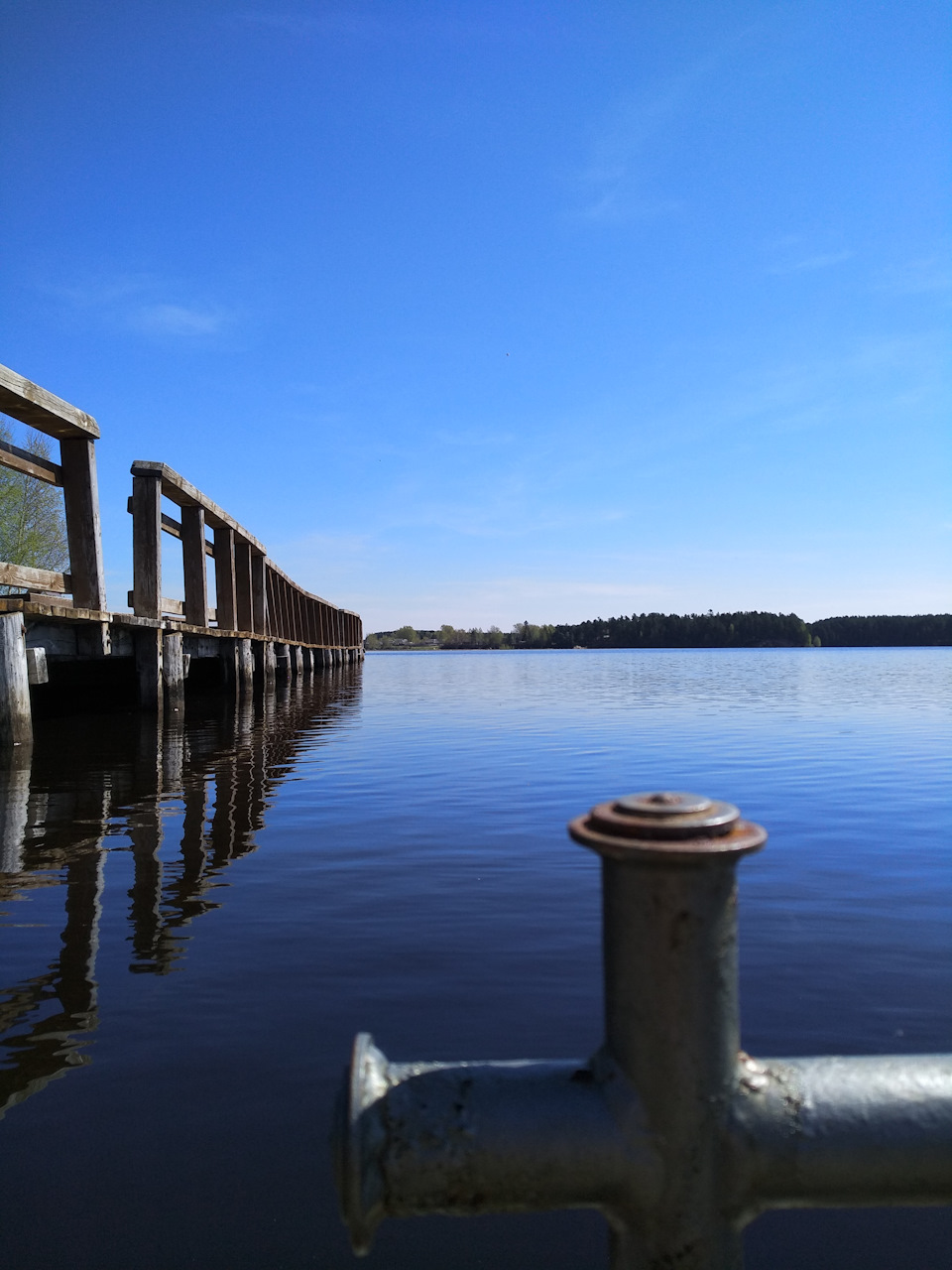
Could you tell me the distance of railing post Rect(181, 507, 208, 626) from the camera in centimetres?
1481

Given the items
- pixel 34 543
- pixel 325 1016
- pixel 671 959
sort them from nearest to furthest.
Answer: pixel 671 959 < pixel 325 1016 < pixel 34 543

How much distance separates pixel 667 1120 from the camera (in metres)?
1.21

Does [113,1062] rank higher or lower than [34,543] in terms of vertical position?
lower

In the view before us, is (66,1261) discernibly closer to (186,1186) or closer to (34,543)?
(186,1186)

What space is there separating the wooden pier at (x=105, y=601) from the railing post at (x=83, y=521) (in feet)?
0.04

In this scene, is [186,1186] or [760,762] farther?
[760,762]

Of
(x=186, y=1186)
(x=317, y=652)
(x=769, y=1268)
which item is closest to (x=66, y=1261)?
(x=186, y=1186)

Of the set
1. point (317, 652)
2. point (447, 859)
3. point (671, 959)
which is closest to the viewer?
point (671, 959)

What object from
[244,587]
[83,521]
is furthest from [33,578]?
[244,587]

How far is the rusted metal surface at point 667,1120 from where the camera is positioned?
1.17 meters

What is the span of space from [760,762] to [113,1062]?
340 inches

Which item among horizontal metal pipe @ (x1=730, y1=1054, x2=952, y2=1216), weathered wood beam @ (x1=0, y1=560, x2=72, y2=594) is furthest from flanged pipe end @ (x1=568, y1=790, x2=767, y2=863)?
weathered wood beam @ (x1=0, y1=560, x2=72, y2=594)

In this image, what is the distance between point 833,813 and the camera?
7254mm

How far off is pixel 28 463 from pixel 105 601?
2205mm
